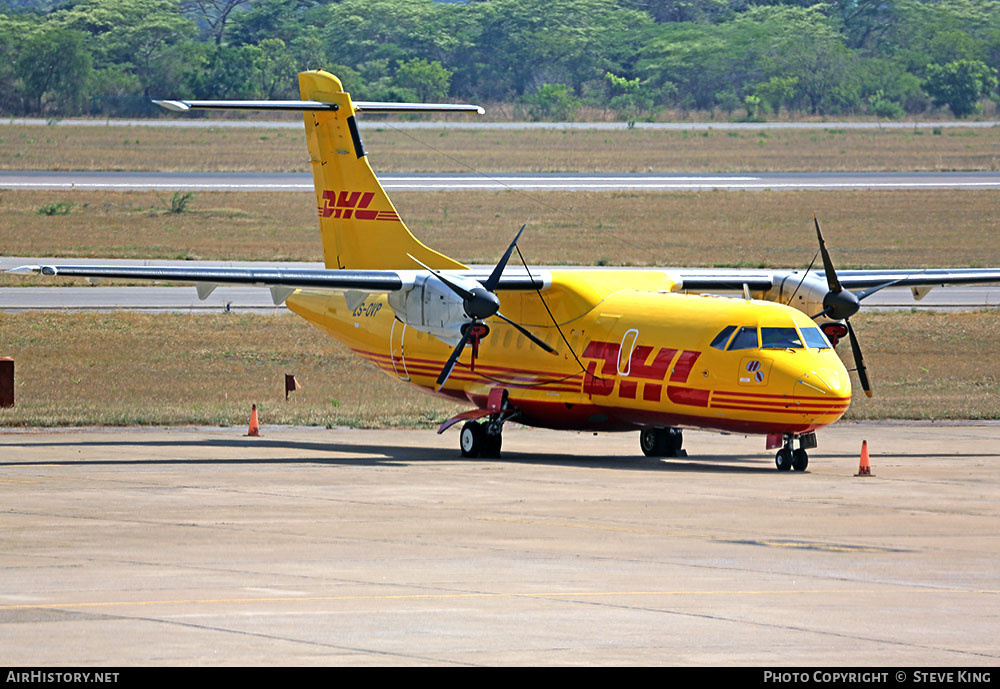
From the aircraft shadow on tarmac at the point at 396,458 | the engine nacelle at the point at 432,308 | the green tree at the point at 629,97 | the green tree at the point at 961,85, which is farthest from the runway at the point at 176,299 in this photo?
the green tree at the point at 961,85

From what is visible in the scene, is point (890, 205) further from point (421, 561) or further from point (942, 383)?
point (421, 561)

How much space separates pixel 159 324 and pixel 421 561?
32.2 meters

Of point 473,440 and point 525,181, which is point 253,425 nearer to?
point 473,440

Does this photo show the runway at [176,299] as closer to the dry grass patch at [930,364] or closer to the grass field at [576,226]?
the dry grass patch at [930,364]

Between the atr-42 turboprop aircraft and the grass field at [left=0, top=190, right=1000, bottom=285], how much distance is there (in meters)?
31.5

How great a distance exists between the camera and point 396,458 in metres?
26.1

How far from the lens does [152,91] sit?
13900cm

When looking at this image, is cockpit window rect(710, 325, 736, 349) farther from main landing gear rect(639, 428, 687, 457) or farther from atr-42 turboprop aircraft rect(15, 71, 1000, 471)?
main landing gear rect(639, 428, 687, 457)

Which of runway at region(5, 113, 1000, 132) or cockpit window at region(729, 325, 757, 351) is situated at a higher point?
runway at region(5, 113, 1000, 132)

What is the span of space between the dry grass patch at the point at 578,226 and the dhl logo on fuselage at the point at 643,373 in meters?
36.4

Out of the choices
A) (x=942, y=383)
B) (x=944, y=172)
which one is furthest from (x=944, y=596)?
(x=944, y=172)

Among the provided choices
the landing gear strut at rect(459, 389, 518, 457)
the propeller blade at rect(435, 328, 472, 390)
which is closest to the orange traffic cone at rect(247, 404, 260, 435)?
the propeller blade at rect(435, 328, 472, 390)

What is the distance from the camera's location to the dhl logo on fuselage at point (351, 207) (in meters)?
30.0

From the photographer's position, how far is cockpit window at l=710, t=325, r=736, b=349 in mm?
24156
